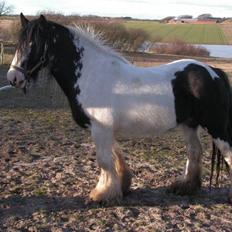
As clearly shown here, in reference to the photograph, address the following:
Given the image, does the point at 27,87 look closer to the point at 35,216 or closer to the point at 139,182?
the point at 35,216

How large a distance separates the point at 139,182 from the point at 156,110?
1.26 m

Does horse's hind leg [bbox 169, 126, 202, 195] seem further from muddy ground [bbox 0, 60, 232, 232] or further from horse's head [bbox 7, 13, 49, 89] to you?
horse's head [bbox 7, 13, 49, 89]

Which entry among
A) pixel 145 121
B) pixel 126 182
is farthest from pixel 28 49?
pixel 126 182

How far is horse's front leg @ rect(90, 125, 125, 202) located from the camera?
4.46 metres

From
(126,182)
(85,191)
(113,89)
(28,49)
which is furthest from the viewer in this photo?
(85,191)

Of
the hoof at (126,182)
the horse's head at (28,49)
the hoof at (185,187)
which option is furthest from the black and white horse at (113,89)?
the hoof at (185,187)

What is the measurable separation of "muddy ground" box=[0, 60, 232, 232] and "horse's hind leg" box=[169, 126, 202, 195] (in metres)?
0.10

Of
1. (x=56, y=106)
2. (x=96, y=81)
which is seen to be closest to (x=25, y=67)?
(x=96, y=81)

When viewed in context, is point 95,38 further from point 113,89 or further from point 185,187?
point 185,187

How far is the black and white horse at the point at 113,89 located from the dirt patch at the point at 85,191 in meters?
0.37

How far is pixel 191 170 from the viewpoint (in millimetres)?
5094

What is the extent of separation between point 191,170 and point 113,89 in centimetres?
140

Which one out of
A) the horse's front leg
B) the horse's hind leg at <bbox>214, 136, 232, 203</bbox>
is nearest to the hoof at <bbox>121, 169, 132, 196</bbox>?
the horse's front leg

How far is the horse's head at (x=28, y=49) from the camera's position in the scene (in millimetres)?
4312
